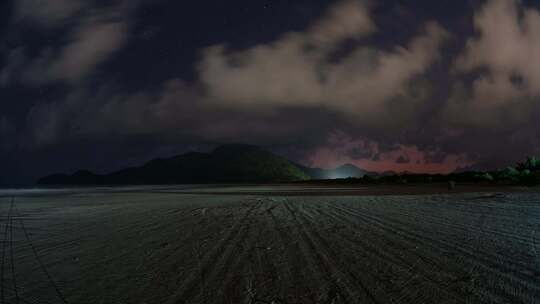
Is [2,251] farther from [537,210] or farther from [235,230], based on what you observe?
[537,210]

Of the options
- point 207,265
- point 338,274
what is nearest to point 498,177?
point 338,274

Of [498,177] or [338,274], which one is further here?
[498,177]

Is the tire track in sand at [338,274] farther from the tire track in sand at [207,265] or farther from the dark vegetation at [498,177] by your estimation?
the dark vegetation at [498,177]

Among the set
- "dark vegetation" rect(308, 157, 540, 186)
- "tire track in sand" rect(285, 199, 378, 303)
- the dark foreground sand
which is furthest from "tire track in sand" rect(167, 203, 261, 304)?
"dark vegetation" rect(308, 157, 540, 186)

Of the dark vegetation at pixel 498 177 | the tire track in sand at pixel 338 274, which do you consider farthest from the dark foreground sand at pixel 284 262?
the dark vegetation at pixel 498 177

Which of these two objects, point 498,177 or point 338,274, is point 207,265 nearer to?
point 338,274

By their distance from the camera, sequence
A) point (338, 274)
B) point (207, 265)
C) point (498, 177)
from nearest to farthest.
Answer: point (338, 274) < point (207, 265) < point (498, 177)

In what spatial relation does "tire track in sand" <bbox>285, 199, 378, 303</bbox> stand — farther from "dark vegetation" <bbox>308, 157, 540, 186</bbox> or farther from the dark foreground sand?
"dark vegetation" <bbox>308, 157, 540, 186</bbox>

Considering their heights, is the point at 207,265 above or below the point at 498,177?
below

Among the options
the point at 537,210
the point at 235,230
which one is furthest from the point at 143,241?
the point at 537,210

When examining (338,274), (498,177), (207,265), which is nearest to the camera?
(338,274)

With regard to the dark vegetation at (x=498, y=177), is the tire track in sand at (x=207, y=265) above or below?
below

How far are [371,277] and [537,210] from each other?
9.31 metres

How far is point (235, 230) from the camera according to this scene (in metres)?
7.68
